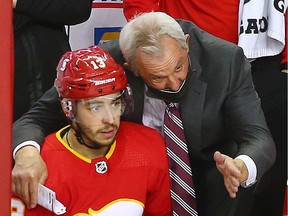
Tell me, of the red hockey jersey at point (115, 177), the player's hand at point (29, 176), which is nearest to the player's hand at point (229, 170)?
the red hockey jersey at point (115, 177)

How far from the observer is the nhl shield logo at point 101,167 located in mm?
1540

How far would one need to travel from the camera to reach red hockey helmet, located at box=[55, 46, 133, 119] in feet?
4.80

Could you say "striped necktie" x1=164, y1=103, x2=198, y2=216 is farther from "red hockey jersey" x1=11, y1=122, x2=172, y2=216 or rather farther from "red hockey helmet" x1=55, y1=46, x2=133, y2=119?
"red hockey helmet" x1=55, y1=46, x2=133, y2=119

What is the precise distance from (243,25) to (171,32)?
503 mm

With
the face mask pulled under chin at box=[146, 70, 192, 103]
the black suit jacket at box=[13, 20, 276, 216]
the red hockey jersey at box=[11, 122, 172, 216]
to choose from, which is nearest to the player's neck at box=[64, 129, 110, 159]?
the red hockey jersey at box=[11, 122, 172, 216]

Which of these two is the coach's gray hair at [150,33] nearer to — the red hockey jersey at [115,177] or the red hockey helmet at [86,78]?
the red hockey helmet at [86,78]

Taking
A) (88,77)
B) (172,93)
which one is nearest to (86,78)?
(88,77)

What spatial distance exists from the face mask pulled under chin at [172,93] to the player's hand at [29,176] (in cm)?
37

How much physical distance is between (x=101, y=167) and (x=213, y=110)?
37 cm

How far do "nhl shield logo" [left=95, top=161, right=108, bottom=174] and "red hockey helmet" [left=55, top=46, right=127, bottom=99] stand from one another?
18 centimetres

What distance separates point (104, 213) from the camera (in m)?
1.52

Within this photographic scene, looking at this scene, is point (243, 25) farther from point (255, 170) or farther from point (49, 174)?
point (49, 174)

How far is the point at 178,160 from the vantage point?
5.74 feet
